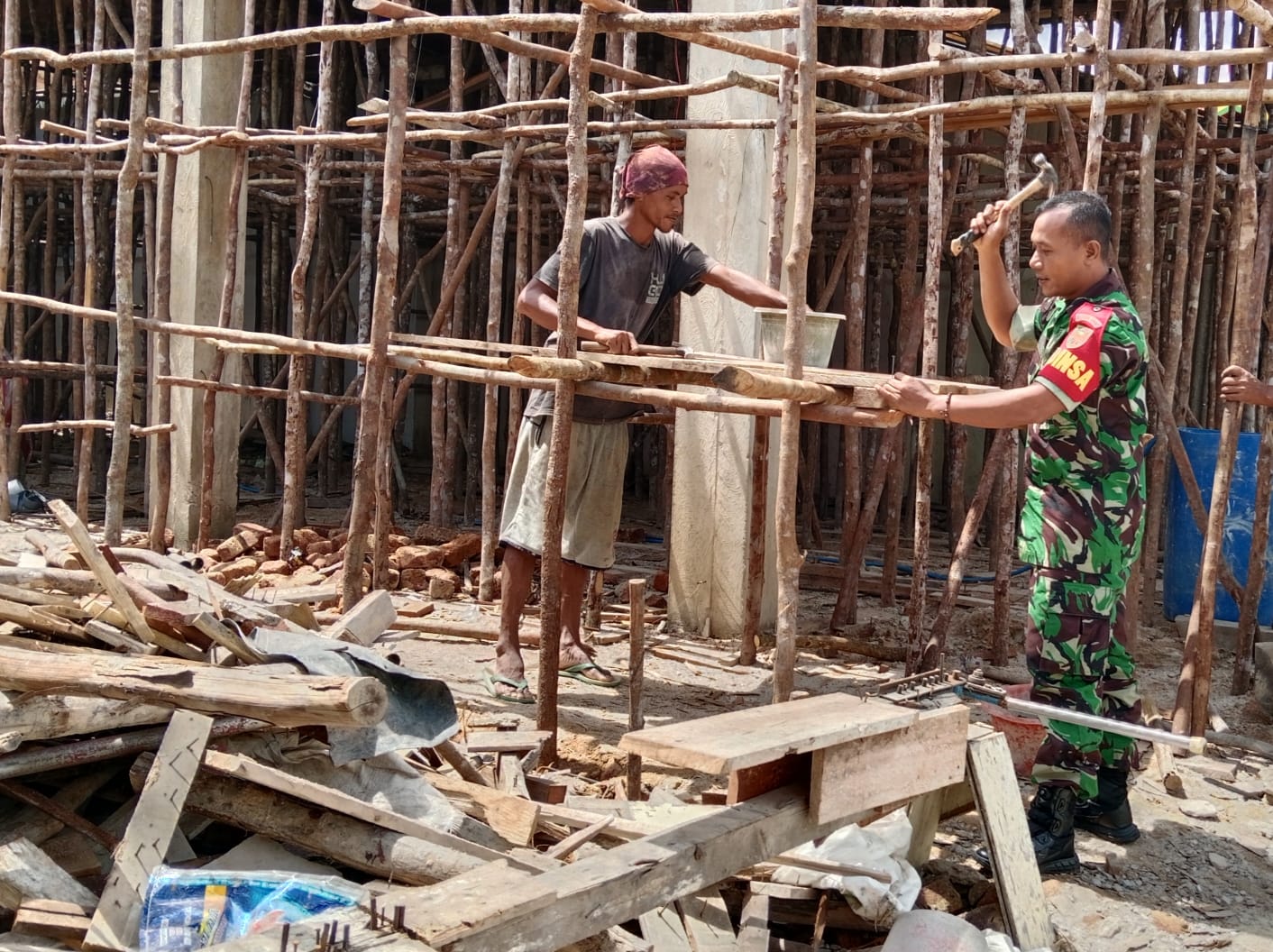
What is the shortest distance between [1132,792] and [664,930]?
2113 mm

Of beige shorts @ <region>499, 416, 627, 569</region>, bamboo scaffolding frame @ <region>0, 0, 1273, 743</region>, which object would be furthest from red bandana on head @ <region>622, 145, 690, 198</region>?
beige shorts @ <region>499, 416, 627, 569</region>

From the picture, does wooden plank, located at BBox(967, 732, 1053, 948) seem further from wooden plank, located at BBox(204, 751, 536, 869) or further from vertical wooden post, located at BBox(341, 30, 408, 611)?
vertical wooden post, located at BBox(341, 30, 408, 611)

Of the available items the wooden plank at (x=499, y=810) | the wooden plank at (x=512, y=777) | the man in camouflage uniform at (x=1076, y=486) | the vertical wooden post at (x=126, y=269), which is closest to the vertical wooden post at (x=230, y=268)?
the vertical wooden post at (x=126, y=269)

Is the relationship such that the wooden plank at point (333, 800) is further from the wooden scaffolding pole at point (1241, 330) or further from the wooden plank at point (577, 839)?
the wooden scaffolding pole at point (1241, 330)

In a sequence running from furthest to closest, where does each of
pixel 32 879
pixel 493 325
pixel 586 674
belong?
pixel 493 325 → pixel 586 674 → pixel 32 879

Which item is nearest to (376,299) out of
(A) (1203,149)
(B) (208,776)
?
(B) (208,776)

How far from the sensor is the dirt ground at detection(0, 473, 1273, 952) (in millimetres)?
3387

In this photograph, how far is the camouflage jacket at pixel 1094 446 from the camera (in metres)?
3.47

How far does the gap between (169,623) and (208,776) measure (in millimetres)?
668

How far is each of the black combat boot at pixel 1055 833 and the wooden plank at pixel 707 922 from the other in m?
0.94

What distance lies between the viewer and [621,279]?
5109 millimetres

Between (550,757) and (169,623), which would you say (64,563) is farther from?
(550,757)

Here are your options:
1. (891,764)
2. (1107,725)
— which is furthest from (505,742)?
(1107,725)

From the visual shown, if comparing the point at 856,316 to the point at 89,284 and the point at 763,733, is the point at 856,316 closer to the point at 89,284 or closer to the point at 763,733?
the point at 763,733
